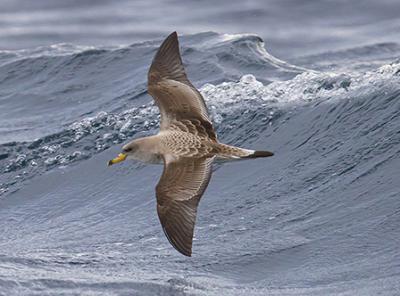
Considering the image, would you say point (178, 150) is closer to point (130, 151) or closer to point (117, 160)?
point (130, 151)

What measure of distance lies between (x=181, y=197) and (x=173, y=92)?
5.52ft

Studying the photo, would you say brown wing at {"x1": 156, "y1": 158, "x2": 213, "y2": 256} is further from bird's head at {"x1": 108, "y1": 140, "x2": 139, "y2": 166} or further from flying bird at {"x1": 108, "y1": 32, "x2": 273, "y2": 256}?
bird's head at {"x1": 108, "y1": 140, "x2": 139, "y2": 166}

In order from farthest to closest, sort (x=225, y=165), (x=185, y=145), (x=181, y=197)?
(x=225, y=165)
(x=185, y=145)
(x=181, y=197)

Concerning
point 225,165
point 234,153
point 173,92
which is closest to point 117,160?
point 173,92

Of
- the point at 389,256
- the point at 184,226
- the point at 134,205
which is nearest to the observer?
the point at 184,226

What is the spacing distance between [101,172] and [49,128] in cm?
163

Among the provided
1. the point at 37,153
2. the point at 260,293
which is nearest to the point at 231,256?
the point at 260,293

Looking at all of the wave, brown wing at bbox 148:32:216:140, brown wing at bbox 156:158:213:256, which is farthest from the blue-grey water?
brown wing at bbox 148:32:216:140

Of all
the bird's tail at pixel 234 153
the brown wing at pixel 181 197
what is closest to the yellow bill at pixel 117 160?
the brown wing at pixel 181 197

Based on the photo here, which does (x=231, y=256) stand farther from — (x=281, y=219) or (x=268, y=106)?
(x=268, y=106)

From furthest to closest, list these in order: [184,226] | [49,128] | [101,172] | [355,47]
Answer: [355,47]
[49,128]
[101,172]
[184,226]

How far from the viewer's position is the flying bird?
7.32 m

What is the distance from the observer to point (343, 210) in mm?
8992

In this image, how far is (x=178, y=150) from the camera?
800cm
